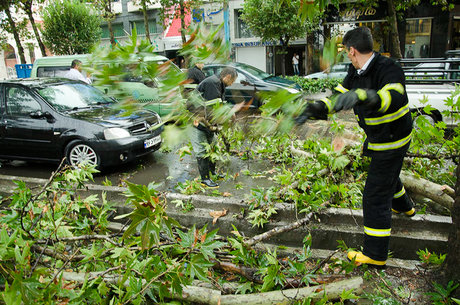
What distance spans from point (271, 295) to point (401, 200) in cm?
168

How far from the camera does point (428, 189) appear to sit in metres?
3.55

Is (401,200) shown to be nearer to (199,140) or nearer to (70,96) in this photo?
(199,140)

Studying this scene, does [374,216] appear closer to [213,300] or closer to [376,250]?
[376,250]

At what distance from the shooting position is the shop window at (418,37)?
17.5 m

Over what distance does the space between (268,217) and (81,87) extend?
5212 mm

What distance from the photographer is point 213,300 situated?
90.0 inches

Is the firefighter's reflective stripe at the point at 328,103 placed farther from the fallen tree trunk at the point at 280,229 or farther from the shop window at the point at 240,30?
Answer: the shop window at the point at 240,30

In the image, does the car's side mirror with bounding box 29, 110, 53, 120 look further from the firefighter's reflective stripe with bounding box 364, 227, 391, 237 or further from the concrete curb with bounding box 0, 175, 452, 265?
the firefighter's reflective stripe with bounding box 364, 227, 391, 237

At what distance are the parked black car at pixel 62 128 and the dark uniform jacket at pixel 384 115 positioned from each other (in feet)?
13.6

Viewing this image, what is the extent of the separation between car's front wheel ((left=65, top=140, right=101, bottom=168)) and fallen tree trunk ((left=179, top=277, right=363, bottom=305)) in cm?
415

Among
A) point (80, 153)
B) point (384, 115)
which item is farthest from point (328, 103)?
point (80, 153)

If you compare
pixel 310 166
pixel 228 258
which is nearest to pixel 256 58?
pixel 310 166

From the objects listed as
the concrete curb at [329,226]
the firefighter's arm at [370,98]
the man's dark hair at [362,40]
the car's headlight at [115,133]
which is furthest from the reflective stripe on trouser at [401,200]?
the car's headlight at [115,133]

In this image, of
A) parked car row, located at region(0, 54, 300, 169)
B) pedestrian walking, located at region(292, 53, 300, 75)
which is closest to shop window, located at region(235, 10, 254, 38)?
pedestrian walking, located at region(292, 53, 300, 75)
